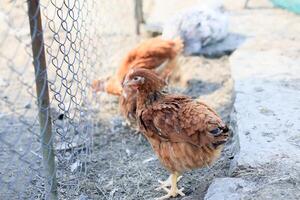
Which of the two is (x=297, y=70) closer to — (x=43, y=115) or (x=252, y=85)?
(x=252, y=85)

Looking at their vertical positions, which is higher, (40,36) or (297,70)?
(40,36)

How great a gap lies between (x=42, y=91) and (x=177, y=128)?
90cm

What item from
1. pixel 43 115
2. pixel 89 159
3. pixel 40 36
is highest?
pixel 40 36

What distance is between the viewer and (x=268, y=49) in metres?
5.18

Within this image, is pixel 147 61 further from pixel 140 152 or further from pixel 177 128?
pixel 177 128

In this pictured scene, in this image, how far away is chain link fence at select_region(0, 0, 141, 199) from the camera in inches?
105

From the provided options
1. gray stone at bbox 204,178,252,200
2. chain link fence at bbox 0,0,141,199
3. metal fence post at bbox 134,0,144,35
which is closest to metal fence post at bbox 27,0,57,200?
chain link fence at bbox 0,0,141,199

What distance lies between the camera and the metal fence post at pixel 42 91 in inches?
95.2

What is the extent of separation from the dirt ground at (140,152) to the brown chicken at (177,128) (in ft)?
0.80

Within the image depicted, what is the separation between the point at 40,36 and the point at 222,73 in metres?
3.05

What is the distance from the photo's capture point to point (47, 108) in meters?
2.63

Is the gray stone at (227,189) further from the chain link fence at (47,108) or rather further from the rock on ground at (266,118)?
the chain link fence at (47,108)

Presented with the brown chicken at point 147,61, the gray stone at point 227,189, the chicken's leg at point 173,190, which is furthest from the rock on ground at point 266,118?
the brown chicken at point 147,61

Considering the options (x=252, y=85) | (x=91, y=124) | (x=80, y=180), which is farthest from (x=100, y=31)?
(x=80, y=180)
